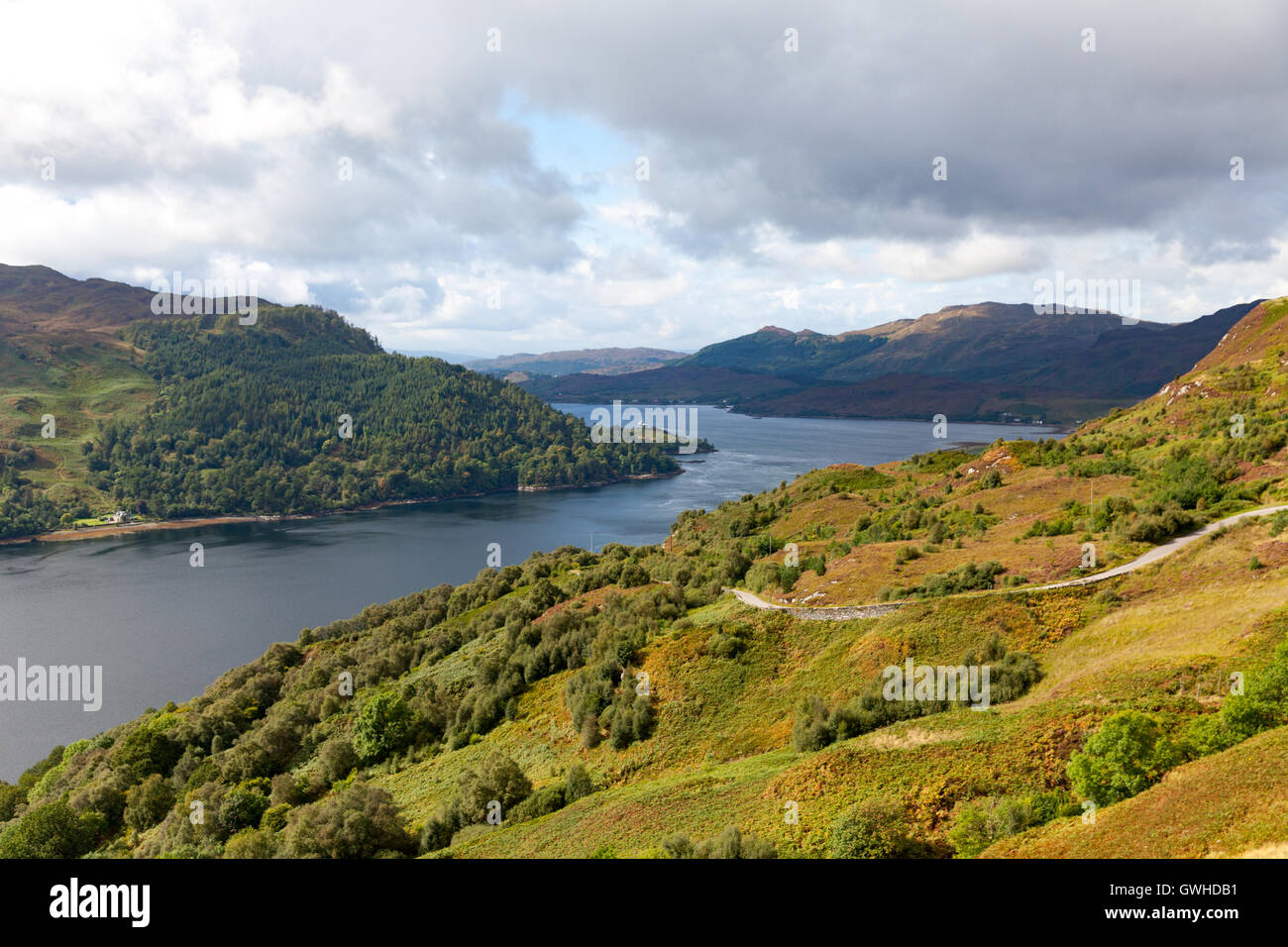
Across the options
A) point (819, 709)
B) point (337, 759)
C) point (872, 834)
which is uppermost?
point (872, 834)

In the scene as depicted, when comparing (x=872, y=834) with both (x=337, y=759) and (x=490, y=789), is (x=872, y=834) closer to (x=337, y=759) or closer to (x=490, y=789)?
(x=490, y=789)

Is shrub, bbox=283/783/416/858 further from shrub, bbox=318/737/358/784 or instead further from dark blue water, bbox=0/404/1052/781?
dark blue water, bbox=0/404/1052/781

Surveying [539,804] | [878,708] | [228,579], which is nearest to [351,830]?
[539,804]

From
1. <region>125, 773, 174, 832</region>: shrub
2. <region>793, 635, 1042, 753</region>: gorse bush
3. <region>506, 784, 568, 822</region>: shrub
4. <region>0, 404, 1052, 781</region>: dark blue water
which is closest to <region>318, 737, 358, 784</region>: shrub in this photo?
<region>125, 773, 174, 832</region>: shrub

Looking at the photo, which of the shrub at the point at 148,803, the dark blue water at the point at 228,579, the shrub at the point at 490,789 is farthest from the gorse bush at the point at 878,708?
the dark blue water at the point at 228,579
